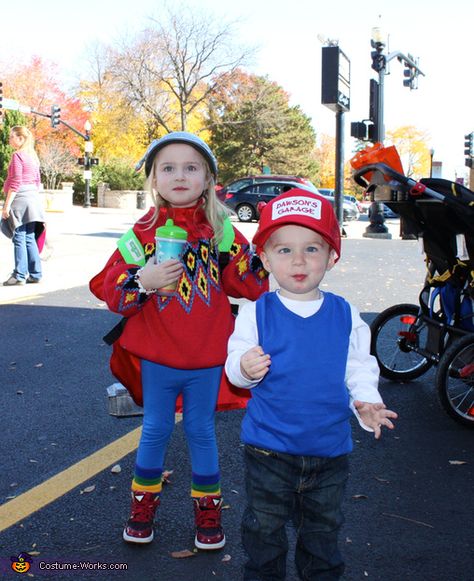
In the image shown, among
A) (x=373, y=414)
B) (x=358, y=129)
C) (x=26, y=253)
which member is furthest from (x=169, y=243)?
(x=358, y=129)

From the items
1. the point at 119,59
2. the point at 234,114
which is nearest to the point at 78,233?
the point at 119,59

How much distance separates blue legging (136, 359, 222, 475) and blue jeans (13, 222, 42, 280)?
7115 mm

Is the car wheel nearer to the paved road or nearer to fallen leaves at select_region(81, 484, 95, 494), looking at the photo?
the paved road

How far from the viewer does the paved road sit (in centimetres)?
292

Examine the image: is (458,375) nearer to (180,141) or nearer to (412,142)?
(180,141)

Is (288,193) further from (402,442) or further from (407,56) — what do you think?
(407,56)

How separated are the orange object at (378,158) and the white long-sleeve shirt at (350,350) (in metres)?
3.07

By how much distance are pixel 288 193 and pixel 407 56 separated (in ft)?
71.3

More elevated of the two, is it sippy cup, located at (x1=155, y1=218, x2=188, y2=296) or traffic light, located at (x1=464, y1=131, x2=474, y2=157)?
traffic light, located at (x1=464, y1=131, x2=474, y2=157)

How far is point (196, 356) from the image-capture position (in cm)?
281

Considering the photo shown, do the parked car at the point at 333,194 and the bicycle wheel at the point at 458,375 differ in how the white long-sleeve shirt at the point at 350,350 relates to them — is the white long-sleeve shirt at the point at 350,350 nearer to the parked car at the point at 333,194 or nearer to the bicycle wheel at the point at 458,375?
the bicycle wheel at the point at 458,375

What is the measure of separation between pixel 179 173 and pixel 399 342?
3005 mm

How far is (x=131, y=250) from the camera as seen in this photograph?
2867 mm

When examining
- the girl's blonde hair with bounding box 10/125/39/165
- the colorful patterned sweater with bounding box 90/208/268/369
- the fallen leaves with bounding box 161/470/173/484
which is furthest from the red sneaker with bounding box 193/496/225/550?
the girl's blonde hair with bounding box 10/125/39/165
